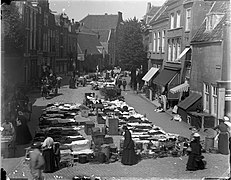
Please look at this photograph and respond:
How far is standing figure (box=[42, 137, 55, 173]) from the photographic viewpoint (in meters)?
4.97

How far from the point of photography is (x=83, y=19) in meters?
5.25

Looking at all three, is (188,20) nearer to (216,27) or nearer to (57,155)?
(216,27)

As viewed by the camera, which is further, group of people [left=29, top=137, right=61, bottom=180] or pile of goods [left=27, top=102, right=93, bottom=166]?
pile of goods [left=27, top=102, right=93, bottom=166]

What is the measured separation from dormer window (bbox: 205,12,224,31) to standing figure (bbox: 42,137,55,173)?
97.4 inches

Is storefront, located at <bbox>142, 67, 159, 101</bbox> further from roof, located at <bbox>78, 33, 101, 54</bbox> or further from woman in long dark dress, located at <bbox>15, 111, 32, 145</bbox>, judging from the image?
woman in long dark dress, located at <bbox>15, 111, 32, 145</bbox>

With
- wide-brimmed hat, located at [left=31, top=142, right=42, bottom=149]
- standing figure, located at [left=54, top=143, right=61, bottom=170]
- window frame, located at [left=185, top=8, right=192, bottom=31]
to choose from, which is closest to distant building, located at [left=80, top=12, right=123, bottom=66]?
window frame, located at [left=185, top=8, right=192, bottom=31]

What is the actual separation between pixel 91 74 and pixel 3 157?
163 centimetres

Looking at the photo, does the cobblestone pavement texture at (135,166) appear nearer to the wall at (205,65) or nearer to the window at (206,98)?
the window at (206,98)

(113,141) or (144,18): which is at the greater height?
(144,18)

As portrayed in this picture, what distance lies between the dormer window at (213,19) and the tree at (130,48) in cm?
92

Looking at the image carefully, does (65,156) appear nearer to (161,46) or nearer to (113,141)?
(113,141)

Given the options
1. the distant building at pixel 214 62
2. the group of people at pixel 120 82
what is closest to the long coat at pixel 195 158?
the distant building at pixel 214 62

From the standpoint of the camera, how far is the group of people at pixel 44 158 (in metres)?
4.84

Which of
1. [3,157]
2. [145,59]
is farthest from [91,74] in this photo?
[3,157]
